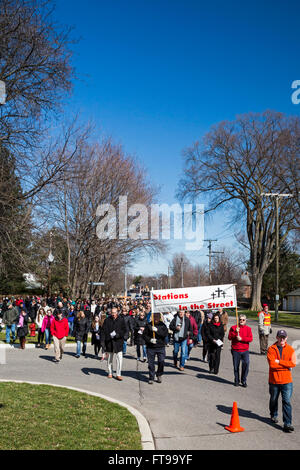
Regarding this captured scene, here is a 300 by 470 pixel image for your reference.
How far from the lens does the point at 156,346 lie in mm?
11539

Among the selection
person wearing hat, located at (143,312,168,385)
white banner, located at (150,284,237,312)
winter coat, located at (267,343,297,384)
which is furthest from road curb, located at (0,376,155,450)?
white banner, located at (150,284,237,312)

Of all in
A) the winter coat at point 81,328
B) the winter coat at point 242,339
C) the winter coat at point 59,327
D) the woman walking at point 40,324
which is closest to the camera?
the winter coat at point 242,339

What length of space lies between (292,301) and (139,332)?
189ft

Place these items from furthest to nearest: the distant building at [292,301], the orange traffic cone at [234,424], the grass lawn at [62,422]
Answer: the distant building at [292,301]
the orange traffic cone at [234,424]
the grass lawn at [62,422]

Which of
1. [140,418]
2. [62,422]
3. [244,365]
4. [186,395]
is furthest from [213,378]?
[62,422]

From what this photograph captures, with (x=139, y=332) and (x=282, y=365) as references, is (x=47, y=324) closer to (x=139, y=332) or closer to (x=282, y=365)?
(x=139, y=332)

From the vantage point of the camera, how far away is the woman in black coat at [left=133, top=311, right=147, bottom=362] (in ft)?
50.1

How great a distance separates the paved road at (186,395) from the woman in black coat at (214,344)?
0.32 metres

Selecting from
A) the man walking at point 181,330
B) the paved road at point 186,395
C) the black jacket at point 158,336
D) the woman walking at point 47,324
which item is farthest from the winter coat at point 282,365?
the woman walking at point 47,324

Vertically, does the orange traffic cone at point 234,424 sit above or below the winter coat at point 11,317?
below

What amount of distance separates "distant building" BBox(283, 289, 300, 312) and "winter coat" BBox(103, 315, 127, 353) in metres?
57.0

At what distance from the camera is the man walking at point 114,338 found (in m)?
11.9

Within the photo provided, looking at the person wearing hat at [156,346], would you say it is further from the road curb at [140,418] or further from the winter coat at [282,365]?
the winter coat at [282,365]

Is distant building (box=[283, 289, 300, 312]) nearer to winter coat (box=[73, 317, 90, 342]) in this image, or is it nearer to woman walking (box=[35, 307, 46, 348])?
woman walking (box=[35, 307, 46, 348])
